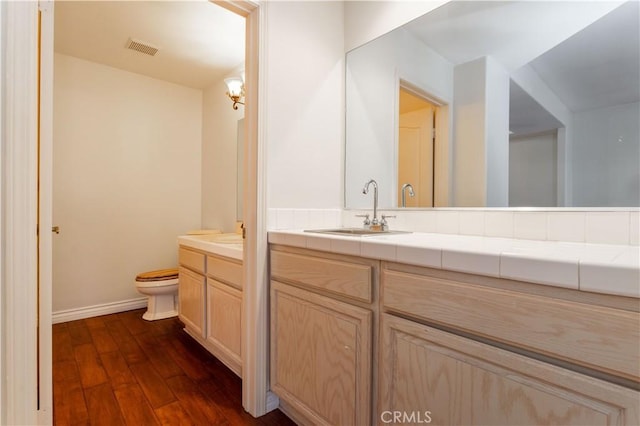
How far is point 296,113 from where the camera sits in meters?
1.66

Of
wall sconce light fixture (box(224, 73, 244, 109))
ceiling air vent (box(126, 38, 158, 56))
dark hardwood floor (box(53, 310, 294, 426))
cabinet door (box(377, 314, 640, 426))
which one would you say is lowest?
dark hardwood floor (box(53, 310, 294, 426))

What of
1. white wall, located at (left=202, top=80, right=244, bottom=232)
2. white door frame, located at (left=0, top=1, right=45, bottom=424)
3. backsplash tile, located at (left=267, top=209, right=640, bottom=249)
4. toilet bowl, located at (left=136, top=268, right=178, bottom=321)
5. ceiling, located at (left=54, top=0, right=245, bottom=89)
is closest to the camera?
white door frame, located at (left=0, top=1, right=45, bottom=424)

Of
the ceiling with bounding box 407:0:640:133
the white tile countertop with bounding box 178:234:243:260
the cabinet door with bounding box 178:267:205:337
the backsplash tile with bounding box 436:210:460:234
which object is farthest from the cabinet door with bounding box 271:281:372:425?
the ceiling with bounding box 407:0:640:133

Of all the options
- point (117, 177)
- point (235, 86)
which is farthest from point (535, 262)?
point (117, 177)

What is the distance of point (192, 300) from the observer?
2297mm

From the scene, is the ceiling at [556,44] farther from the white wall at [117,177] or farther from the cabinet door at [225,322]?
the white wall at [117,177]

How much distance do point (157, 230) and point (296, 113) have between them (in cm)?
236

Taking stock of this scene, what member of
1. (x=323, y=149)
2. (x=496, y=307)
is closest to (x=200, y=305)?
(x=323, y=149)

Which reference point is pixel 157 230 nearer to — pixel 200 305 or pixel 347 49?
pixel 200 305

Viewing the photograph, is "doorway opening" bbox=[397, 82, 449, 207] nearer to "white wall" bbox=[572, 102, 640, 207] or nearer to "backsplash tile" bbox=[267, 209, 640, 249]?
"backsplash tile" bbox=[267, 209, 640, 249]

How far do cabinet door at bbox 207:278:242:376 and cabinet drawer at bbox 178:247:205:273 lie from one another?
16 centimetres

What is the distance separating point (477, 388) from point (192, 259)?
6.47 ft

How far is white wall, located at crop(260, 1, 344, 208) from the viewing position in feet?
5.15

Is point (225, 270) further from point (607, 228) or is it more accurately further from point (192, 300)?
point (607, 228)
